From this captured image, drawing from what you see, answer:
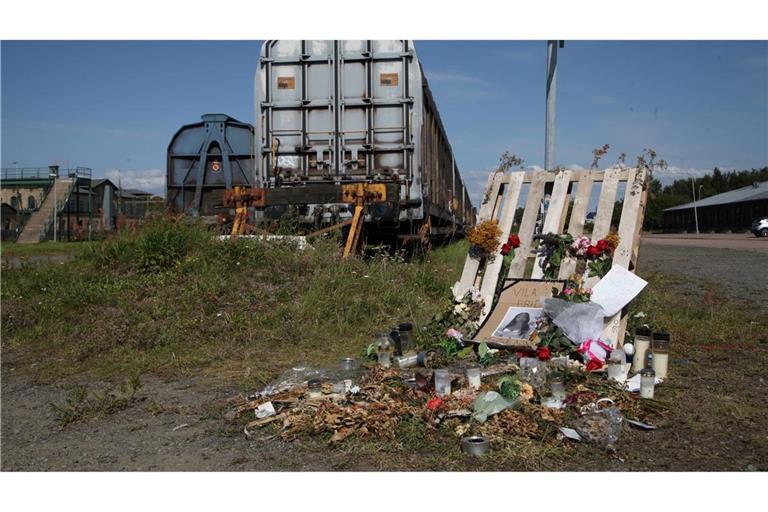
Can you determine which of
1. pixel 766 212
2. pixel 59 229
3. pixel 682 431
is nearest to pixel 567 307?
pixel 682 431

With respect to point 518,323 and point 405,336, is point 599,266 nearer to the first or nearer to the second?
point 518,323

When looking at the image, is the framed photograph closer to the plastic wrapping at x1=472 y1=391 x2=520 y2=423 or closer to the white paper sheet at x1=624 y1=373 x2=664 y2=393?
the white paper sheet at x1=624 y1=373 x2=664 y2=393

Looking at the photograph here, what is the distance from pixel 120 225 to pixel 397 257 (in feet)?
12.7

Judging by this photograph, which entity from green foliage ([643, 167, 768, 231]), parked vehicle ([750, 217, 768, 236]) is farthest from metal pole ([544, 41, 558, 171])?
green foliage ([643, 167, 768, 231])

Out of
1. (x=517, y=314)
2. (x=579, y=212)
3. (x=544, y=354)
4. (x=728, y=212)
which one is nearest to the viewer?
(x=544, y=354)

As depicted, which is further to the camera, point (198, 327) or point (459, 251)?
point (459, 251)

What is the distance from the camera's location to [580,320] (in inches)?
215

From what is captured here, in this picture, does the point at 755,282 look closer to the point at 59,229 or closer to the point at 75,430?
the point at 75,430

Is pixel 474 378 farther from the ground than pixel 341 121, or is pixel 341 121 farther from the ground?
pixel 341 121

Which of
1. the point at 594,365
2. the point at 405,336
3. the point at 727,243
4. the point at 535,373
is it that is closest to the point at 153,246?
the point at 405,336

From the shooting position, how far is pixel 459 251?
13219 millimetres

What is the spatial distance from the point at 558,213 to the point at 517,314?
122 cm

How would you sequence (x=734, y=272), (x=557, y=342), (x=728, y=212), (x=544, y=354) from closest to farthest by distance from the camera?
1. (x=544, y=354)
2. (x=557, y=342)
3. (x=734, y=272)
4. (x=728, y=212)

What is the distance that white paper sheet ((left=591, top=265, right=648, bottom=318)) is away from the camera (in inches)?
221
